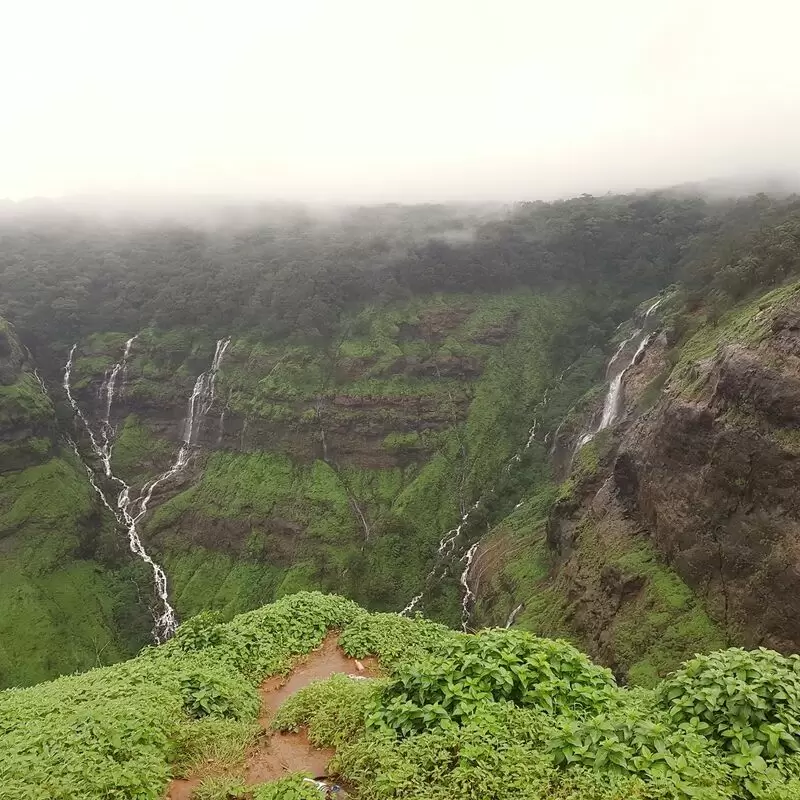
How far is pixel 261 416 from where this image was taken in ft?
249

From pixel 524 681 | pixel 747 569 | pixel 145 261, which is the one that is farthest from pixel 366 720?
pixel 145 261

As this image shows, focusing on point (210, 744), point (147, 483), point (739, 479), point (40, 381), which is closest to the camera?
point (210, 744)

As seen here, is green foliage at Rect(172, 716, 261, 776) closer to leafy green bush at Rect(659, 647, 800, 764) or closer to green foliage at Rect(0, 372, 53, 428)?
leafy green bush at Rect(659, 647, 800, 764)

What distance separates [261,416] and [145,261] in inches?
2192

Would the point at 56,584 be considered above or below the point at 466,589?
below

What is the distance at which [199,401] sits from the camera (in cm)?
8181

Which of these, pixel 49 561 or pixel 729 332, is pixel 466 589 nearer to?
pixel 729 332

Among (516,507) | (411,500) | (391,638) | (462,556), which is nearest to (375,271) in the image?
(411,500)

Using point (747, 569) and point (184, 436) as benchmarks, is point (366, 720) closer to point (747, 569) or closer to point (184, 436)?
point (747, 569)

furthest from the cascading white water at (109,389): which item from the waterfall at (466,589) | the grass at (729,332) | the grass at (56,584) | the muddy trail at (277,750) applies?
the muddy trail at (277,750)

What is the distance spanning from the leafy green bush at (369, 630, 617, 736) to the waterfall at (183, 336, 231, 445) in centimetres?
7638

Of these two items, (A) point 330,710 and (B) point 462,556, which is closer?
(A) point 330,710

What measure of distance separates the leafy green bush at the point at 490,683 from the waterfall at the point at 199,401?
76.4 meters

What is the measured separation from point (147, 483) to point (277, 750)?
73150 millimetres
